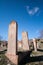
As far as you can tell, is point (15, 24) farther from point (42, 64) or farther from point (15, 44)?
point (42, 64)

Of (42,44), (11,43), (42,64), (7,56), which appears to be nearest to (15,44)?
(11,43)

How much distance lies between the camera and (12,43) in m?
6.53

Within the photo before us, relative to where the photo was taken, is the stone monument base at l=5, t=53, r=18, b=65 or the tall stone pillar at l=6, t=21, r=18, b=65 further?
the tall stone pillar at l=6, t=21, r=18, b=65

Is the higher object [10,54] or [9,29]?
[9,29]

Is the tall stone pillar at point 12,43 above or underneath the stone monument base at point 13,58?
above

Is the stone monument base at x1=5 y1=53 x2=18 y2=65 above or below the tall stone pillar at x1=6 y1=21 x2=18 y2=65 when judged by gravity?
→ below

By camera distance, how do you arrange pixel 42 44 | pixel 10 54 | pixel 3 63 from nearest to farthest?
pixel 3 63
pixel 10 54
pixel 42 44

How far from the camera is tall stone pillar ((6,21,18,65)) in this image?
6.28 m

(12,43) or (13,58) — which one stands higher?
(12,43)

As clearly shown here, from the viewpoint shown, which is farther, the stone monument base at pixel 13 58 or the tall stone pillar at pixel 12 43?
the tall stone pillar at pixel 12 43

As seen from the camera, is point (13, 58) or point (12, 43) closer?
point (13, 58)

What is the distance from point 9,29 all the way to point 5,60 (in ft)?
6.07

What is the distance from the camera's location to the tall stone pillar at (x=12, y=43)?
6.28 meters

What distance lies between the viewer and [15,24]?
6.77 m
